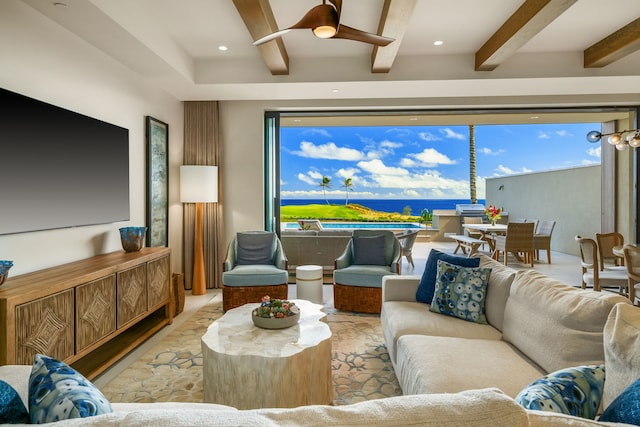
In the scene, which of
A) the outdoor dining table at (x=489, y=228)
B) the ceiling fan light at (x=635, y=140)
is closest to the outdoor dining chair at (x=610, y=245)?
the ceiling fan light at (x=635, y=140)

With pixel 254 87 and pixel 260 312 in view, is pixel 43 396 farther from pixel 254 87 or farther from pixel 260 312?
pixel 254 87

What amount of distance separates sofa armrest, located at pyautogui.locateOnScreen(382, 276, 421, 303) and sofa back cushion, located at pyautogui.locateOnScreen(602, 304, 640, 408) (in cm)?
171

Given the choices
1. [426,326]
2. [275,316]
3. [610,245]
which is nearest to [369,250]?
[426,326]

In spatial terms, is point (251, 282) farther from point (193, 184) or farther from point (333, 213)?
point (333, 213)

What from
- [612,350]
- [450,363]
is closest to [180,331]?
[450,363]

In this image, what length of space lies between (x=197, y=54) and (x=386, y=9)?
2.29 meters

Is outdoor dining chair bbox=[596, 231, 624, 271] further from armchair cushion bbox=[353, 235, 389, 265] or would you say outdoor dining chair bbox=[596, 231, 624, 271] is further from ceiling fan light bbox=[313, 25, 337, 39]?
ceiling fan light bbox=[313, 25, 337, 39]

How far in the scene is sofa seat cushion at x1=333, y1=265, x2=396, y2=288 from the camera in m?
3.91

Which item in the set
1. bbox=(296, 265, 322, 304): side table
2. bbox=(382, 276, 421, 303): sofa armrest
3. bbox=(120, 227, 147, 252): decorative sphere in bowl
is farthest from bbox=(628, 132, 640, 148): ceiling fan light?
bbox=(120, 227, 147, 252): decorative sphere in bowl

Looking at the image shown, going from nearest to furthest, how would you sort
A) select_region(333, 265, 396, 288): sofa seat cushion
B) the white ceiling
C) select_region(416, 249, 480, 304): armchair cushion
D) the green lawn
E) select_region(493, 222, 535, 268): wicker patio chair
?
1. select_region(416, 249, 480, 304): armchair cushion
2. the white ceiling
3. select_region(333, 265, 396, 288): sofa seat cushion
4. select_region(493, 222, 535, 268): wicker patio chair
5. the green lawn

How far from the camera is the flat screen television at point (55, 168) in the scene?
2.24 meters

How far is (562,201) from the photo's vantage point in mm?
8633

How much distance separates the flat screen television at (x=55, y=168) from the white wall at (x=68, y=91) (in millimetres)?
104

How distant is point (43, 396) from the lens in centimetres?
89
